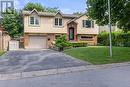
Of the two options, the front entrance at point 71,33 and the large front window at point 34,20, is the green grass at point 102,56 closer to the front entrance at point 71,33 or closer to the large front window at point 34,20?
the large front window at point 34,20

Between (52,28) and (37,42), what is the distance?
138 inches

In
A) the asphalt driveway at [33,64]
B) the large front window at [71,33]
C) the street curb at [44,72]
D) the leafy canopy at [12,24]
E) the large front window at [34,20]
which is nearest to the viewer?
the street curb at [44,72]

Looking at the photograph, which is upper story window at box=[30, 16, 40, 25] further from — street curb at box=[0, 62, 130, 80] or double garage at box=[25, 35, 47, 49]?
street curb at box=[0, 62, 130, 80]

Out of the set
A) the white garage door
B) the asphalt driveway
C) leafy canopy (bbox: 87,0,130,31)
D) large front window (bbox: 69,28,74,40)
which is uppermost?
leafy canopy (bbox: 87,0,130,31)

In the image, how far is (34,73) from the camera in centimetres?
1819

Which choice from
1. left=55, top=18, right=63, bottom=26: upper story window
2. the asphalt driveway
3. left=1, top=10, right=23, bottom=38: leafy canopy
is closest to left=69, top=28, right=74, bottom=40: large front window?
left=55, top=18, right=63, bottom=26: upper story window

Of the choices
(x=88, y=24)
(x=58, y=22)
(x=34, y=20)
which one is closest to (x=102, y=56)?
(x=34, y=20)

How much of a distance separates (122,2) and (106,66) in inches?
483

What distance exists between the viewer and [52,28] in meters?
55.3

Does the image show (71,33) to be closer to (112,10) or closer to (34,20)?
(34,20)

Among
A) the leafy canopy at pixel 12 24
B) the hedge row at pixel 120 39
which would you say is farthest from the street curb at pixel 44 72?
the leafy canopy at pixel 12 24

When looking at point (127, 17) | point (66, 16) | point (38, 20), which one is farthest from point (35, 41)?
point (127, 17)

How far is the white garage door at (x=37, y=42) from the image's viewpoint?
2144 inches

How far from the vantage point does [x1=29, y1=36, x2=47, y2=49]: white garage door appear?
54469mm
